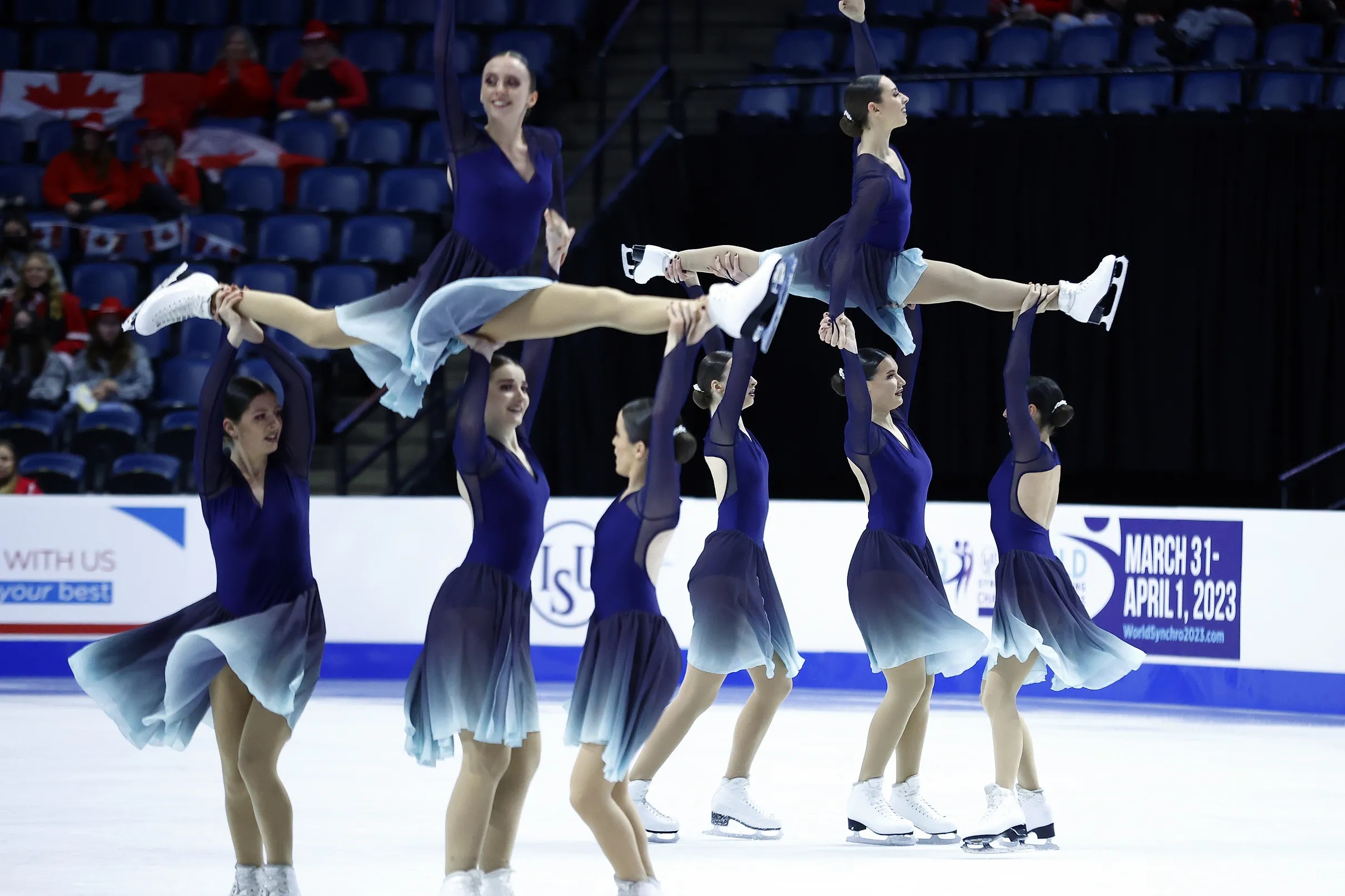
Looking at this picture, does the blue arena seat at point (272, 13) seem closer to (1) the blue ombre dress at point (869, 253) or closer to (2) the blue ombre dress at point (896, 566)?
(1) the blue ombre dress at point (869, 253)

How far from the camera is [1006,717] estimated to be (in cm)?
536

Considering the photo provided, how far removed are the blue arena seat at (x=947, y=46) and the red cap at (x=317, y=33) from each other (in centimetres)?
410

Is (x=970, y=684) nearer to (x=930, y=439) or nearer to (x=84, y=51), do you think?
(x=930, y=439)

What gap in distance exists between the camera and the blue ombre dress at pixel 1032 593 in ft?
17.8

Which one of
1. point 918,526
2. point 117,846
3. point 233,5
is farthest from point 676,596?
point 233,5

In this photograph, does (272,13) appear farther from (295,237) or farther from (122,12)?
(295,237)

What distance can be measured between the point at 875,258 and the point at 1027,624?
128 cm

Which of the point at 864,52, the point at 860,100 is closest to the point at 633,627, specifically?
the point at 860,100

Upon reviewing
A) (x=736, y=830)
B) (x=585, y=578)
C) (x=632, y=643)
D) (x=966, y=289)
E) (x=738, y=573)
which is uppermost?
(x=966, y=289)

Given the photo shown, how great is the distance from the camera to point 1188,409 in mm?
9898

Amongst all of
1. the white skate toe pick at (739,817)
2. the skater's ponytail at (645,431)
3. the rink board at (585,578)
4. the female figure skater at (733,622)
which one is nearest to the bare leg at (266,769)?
the skater's ponytail at (645,431)

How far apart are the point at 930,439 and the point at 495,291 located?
642cm

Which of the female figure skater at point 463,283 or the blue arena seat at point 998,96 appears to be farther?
the blue arena seat at point 998,96

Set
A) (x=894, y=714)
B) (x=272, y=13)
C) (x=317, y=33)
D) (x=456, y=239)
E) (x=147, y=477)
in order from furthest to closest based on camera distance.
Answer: (x=272, y=13)
(x=317, y=33)
(x=147, y=477)
(x=894, y=714)
(x=456, y=239)
